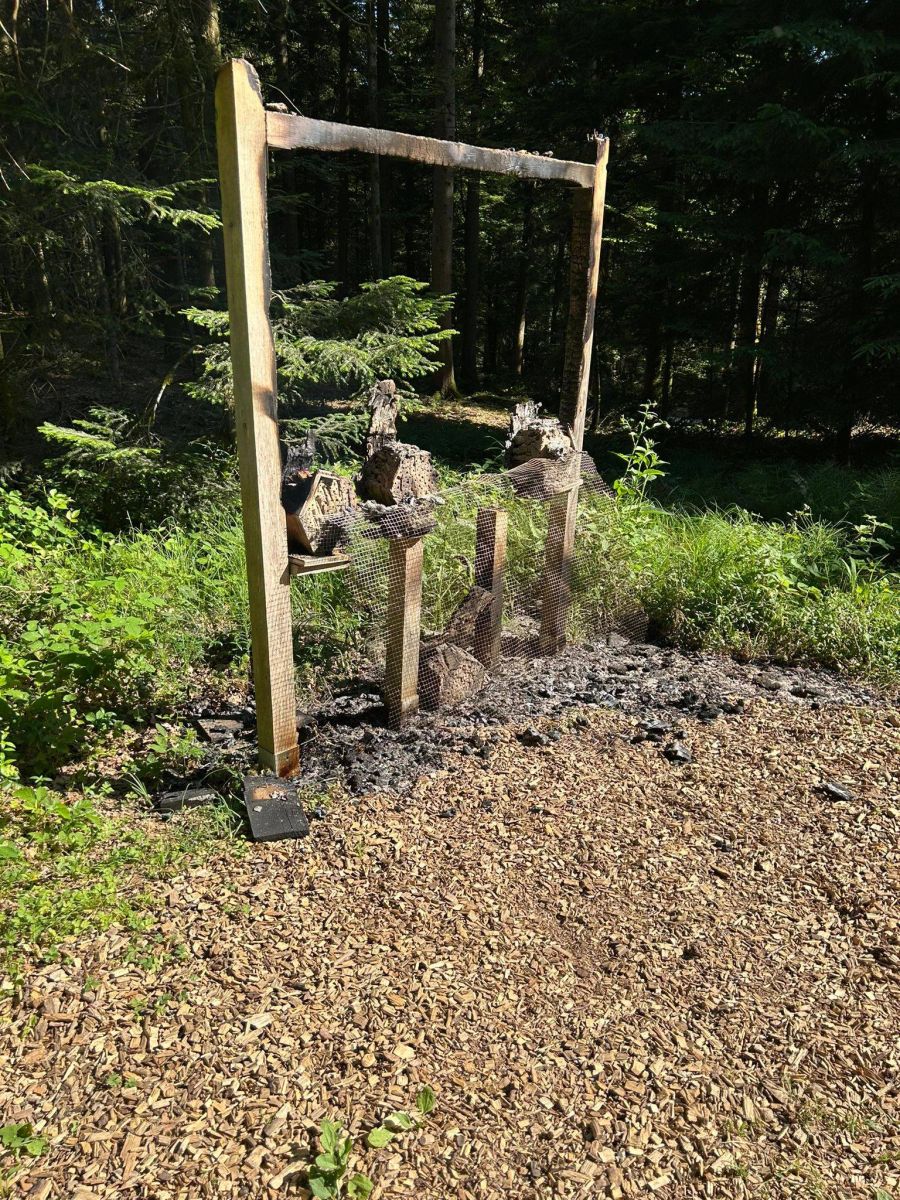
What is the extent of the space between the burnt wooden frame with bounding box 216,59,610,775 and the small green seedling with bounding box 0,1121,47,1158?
54.0 inches

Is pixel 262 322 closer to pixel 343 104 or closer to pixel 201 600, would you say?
pixel 201 600

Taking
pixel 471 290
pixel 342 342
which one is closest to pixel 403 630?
pixel 342 342

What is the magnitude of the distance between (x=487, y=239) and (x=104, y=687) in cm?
1900

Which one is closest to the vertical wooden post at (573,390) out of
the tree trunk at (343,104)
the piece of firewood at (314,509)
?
the piece of firewood at (314,509)

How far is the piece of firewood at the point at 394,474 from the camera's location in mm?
3182

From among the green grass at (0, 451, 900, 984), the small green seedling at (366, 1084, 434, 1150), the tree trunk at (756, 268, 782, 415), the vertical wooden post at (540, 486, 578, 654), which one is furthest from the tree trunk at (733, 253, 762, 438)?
the small green seedling at (366, 1084, 434, 1150)

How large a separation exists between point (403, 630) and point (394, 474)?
622mm

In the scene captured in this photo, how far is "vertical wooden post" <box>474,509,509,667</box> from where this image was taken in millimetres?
3775

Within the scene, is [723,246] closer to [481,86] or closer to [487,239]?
[481,86]

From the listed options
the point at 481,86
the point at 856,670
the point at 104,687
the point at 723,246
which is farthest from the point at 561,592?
the point at 481,86

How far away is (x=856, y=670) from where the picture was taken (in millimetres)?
4148

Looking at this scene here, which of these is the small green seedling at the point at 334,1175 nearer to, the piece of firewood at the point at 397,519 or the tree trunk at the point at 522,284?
the piece of firewood at the point at 397,519

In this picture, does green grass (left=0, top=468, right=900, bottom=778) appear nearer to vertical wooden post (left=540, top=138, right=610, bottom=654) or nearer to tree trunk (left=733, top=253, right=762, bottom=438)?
vertical wooden post (left=540, top=138, right=610, bottom=654)

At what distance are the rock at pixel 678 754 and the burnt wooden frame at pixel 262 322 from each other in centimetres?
112
